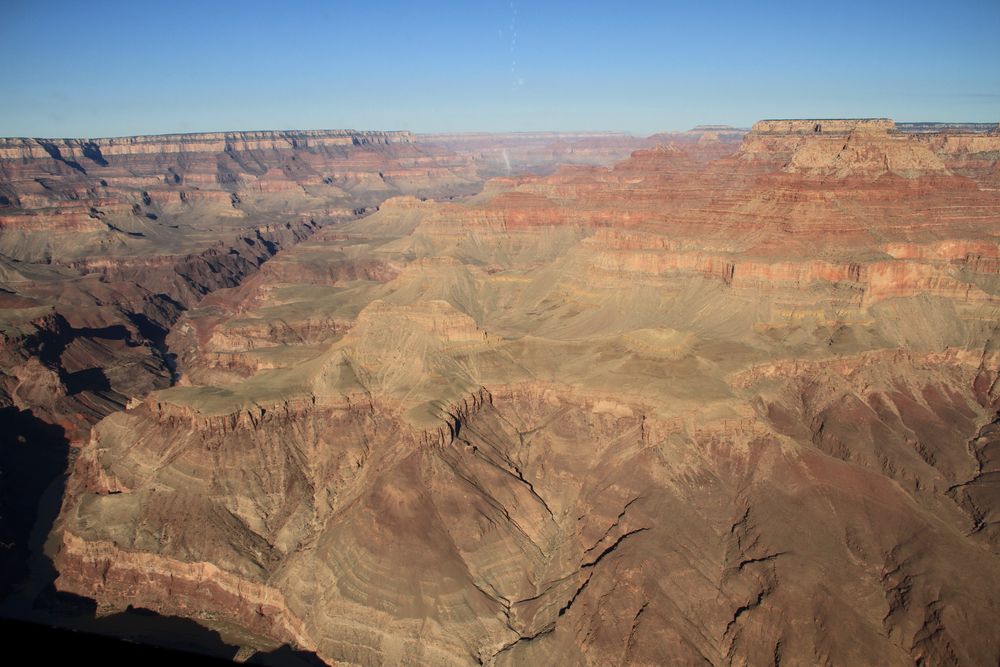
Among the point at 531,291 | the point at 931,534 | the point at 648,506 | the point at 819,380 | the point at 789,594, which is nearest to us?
the point at 789,594

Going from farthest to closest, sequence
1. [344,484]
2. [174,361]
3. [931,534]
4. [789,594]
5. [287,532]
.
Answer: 1. [174,361]
2. [344,484]
3. [287,532]
4. [931,534]
5. [789,594]

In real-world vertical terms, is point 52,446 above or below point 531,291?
below

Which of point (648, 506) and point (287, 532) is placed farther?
point (287, 532)

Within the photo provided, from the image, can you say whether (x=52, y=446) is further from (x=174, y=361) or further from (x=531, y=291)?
(x=531, y=291)

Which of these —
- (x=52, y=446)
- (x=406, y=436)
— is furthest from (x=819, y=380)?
(x=52, y=446)

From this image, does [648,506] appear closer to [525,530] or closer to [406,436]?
[525,530]

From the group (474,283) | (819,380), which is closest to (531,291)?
(474,283)

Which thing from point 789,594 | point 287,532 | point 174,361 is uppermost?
point 789,594
